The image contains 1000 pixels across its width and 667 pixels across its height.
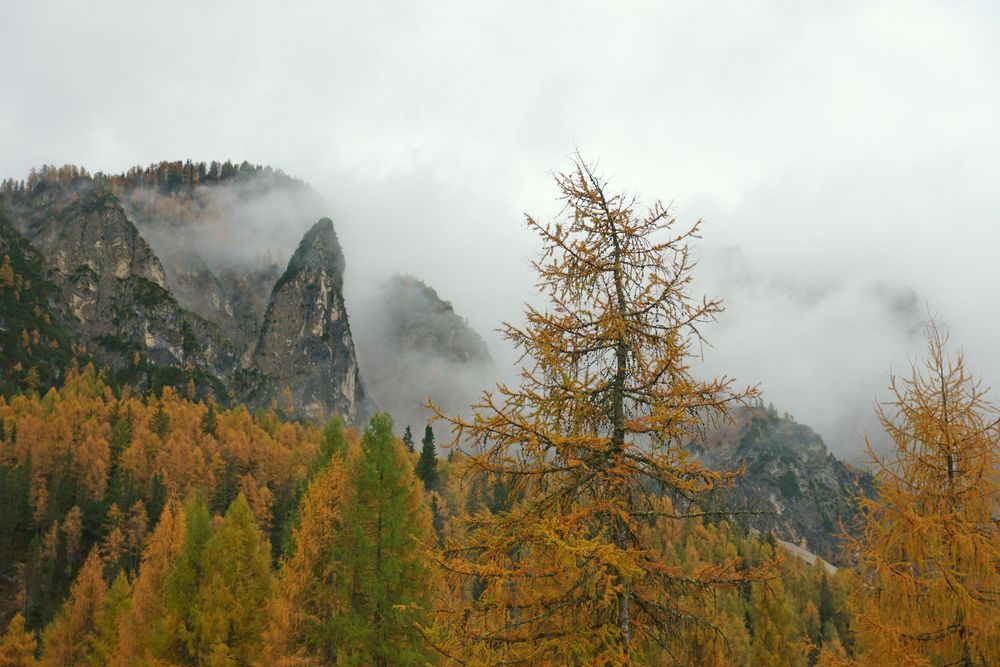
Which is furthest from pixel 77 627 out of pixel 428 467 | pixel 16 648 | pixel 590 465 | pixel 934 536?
pixel 934 536

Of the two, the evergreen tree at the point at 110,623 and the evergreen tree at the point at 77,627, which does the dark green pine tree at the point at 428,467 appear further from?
the evergreen tree at the point at 110,623

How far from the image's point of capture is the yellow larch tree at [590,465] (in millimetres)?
6910

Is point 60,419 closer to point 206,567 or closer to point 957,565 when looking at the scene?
point 206,567

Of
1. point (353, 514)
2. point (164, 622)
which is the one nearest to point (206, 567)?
point (164, 622)

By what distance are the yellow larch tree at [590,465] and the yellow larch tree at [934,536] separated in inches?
133

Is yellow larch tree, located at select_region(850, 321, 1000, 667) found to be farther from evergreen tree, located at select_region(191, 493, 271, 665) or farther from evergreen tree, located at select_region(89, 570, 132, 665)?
evergreen tree, located at select_region(89, 570, 132, 665)

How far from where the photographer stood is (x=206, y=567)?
2108cm

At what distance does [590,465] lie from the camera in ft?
→ 24.9

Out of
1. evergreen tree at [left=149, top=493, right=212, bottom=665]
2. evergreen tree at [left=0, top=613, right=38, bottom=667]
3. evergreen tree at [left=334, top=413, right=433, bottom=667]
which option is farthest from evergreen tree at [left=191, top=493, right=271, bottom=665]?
evergreen tree at [left=0, top=613, right=38, bottom=667]

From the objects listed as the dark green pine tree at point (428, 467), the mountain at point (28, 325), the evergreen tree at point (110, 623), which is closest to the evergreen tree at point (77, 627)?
the evergreen tree at point (110, 623)

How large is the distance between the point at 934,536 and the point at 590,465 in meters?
5.30

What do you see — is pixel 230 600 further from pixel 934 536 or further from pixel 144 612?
pixel 934 536

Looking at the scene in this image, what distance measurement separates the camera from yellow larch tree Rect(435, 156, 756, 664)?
272 inches

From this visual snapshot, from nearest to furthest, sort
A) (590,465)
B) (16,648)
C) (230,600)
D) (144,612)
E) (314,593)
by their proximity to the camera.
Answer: (590,465) → (314,593) → (230,600) → (144,612) → (16,648)
